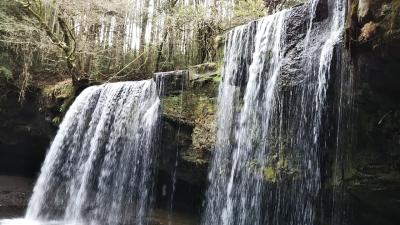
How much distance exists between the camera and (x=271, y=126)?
7199mm

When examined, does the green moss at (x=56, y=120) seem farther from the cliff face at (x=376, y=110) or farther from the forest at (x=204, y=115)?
the cliff face at (x=376, y=110)

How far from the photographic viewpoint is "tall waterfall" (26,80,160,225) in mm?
10266

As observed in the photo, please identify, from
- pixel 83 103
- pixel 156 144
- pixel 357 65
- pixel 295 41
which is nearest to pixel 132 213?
pixel 156 144

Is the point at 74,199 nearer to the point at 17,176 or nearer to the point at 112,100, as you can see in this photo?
the point at 112,100

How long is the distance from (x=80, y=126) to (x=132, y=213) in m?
3.35

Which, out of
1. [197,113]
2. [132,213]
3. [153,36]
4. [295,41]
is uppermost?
[153,36]

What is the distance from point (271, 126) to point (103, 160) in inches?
219

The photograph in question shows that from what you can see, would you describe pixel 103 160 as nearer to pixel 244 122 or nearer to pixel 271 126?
pixel 244 122

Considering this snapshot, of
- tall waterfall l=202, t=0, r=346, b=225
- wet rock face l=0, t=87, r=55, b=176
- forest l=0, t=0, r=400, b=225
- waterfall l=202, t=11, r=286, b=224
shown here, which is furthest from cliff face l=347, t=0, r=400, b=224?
wet rock face l=0, t=87, r=55, b=176

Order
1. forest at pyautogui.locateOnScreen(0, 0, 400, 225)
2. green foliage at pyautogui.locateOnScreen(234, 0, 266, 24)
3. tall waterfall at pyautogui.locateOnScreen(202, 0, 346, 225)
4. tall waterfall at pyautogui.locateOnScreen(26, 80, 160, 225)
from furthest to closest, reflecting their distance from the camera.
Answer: green foliage at pyautogui.locateOnScreen(234, 0, 266, 24), tall waterfall at pyautogui.locateOnScreen(26, 80, 160, 225), tall waterfall at pyautogui.locateOnScreen(202, 0, 346, 225), forest at pyautogui.locateOnScreen(0, 0, 400, 225)

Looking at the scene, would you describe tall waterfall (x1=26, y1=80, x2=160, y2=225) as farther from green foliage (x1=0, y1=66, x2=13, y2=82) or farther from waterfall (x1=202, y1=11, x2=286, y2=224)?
green foliage (x1=0, y1=66, x2=13, y2=82)

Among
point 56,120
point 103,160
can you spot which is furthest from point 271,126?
point 56,120

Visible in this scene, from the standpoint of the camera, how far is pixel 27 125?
14422mm

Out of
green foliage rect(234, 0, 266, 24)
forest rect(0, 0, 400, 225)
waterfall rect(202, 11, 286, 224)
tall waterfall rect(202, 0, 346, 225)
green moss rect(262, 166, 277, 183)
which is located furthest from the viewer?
green foliage rect(234, 0, 266, 24)
